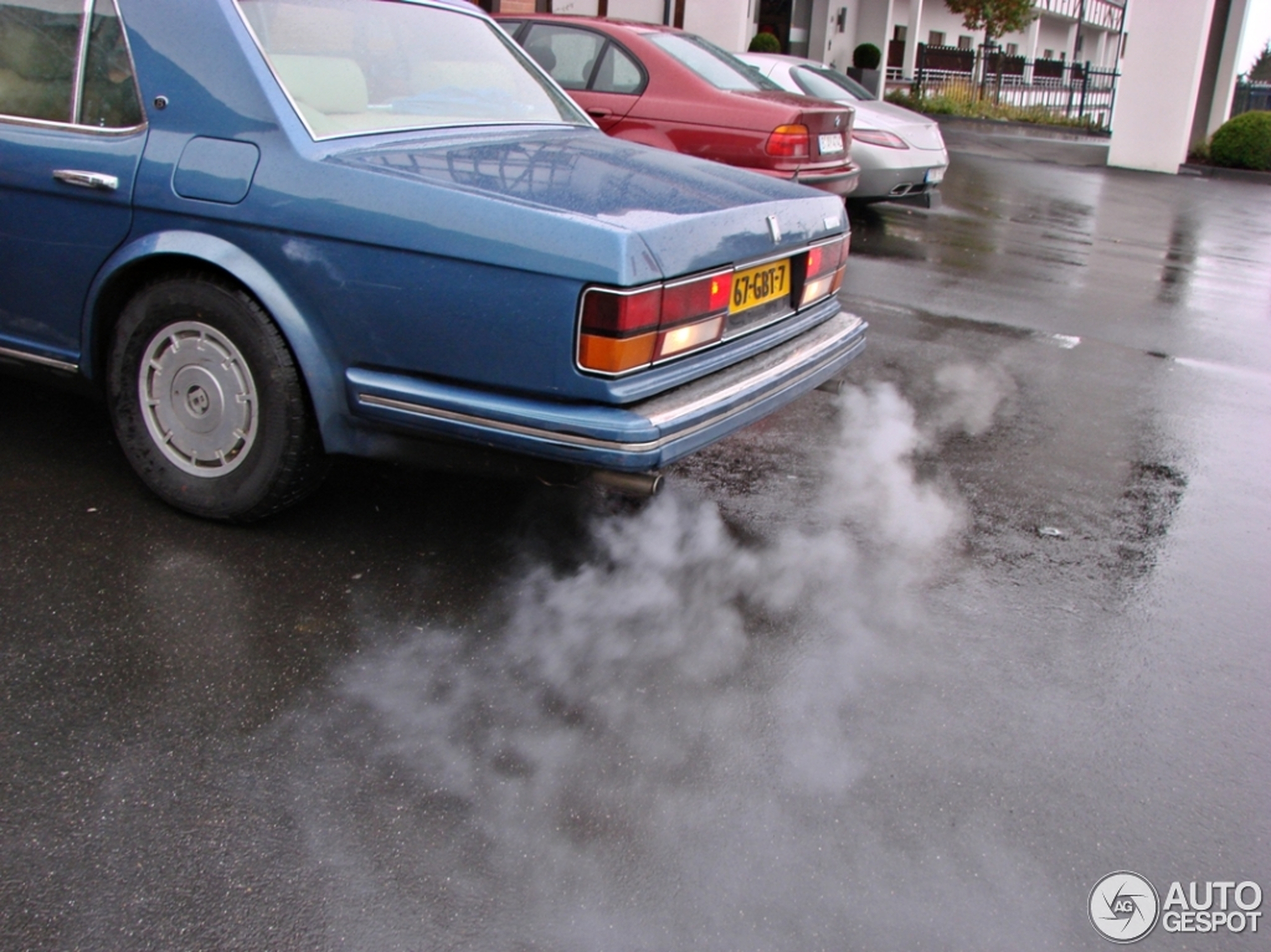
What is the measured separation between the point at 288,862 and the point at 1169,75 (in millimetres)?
20913

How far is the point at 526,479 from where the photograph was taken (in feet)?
10.3

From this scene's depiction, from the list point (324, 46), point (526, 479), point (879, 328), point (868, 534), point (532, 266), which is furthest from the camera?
point (879, 328)

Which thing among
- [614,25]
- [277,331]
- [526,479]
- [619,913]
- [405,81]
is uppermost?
[614,25]

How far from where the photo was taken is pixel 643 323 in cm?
294

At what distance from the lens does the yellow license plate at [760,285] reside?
337cm

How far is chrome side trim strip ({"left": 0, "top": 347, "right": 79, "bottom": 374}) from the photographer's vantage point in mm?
3664

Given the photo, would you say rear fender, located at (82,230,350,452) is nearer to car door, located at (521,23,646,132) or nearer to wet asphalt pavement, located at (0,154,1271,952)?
wet asphalt pavement, located at (0,154,1271,952)

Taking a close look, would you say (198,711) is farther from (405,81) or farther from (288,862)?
(405,81)

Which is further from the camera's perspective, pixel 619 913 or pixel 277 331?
pixel 277 331

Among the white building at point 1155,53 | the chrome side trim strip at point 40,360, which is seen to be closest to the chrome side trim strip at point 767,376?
the chrome side trim strip at point 40,360

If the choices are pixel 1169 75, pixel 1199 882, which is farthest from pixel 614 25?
pixel 1169 75

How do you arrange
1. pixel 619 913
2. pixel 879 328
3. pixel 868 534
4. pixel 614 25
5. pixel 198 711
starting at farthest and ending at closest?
pixel 614 25
pixel 879 328
pixel 868 534
pixel 198 711
pixel 619 913

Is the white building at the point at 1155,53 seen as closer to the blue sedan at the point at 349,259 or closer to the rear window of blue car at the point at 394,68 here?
the rear window of blue car at the point at 394,68

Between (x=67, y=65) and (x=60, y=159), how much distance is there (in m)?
0.35
